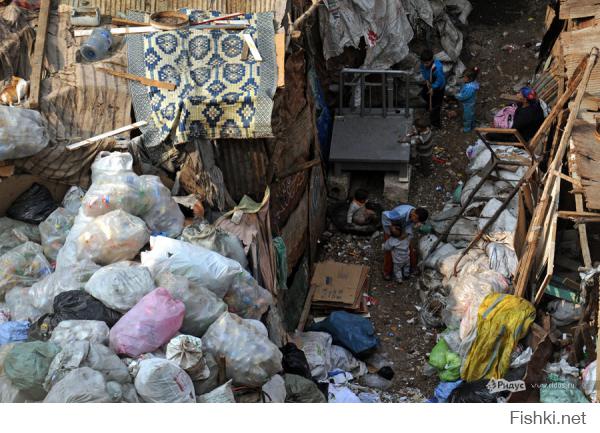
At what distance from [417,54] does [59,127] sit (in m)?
6.09

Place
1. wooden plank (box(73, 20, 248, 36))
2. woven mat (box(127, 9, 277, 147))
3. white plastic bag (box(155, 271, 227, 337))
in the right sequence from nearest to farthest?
white plastic bag (box(155, 271, 227, 337)) → woven mat (box(127, 9, 277, 147)) → wooden plank (box(73, 20, 248, 36))

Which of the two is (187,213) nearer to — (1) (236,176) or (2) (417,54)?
(1) (236,176)

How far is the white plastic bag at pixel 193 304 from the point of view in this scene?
19.9ft

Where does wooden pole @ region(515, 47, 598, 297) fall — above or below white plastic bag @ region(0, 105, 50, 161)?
below

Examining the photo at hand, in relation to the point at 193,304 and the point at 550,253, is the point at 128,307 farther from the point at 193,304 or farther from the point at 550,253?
the point at 550,253

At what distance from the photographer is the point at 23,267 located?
22.2ft

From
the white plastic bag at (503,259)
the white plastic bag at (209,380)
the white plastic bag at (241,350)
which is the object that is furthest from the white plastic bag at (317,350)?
the white plastic bag at (209,380)

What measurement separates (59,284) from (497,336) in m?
3.46

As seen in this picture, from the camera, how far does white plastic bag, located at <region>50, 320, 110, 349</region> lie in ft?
18.4

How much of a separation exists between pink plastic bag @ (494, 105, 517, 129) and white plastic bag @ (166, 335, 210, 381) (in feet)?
21.5

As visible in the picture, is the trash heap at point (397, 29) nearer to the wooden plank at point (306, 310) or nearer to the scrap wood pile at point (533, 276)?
the scrap wood pile at point (533, 276)

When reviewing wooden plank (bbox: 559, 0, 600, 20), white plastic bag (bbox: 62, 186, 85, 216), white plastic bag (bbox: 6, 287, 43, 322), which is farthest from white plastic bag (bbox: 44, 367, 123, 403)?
wooden plank (bbox: 559, 0, 600, 20)

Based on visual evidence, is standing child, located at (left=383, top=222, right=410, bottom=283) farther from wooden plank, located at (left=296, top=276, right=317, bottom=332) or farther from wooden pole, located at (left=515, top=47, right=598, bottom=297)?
wooden pole, located at (left=515, top=47, right=598, bottom=297)

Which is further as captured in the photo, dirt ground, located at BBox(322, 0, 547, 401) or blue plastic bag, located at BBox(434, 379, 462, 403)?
dirt ground, located at BBox(322, 0, 547, 401)
